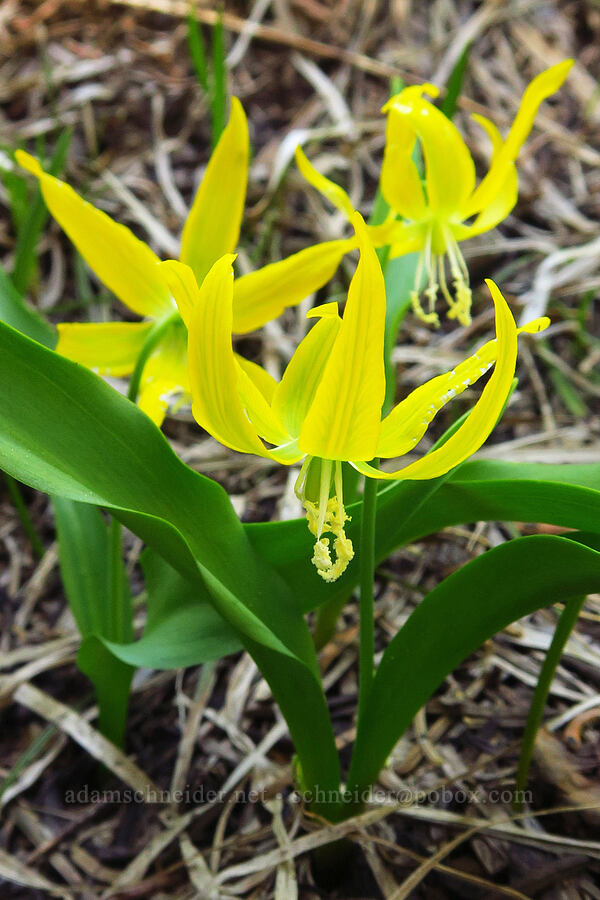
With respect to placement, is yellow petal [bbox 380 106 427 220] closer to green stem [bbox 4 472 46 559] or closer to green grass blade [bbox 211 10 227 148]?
green grass blade [bbox 211 10 227 148]

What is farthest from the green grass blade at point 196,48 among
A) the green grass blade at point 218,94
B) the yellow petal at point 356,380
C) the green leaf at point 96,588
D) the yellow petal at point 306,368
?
the yellow petal at point 356,380

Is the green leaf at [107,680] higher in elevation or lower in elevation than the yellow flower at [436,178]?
lower

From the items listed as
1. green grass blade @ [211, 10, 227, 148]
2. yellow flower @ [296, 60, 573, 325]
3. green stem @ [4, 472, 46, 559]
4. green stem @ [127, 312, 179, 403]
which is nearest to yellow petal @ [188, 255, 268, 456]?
green stem @ [127, 312, 179, 403]

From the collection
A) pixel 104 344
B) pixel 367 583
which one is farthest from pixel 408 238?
pixel 367 583

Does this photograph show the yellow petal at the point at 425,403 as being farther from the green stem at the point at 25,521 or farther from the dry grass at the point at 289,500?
the green stem at the point at 25,521

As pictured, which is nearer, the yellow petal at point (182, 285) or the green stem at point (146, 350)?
the yellow petal at point (182, 285)

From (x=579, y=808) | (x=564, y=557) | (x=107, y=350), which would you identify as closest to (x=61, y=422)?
(x=107, y=350)

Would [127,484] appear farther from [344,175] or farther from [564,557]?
[344,175]
